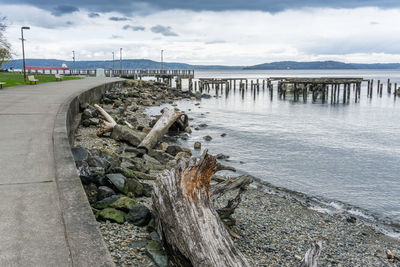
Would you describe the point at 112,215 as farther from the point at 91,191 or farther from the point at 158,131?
the point at 158,131

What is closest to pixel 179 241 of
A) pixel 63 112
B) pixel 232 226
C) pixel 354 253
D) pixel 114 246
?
pixel 114 246

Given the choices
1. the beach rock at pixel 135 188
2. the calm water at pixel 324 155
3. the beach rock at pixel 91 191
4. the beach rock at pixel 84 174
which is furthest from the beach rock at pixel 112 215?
the calm water at pixel 324 155

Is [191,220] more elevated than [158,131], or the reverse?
[191,220]

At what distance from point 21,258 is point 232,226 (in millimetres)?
4264

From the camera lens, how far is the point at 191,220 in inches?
181

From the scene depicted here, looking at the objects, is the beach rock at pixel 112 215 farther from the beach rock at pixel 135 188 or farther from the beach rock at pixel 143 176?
the beach rock at pixel 143 176

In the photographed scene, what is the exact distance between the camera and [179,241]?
4480mm

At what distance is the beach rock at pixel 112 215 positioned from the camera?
5.41 meters

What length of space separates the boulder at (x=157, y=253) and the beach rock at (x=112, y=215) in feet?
2.49

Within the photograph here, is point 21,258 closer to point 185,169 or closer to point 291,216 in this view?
point 185,169

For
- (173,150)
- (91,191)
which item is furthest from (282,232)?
(173,150)

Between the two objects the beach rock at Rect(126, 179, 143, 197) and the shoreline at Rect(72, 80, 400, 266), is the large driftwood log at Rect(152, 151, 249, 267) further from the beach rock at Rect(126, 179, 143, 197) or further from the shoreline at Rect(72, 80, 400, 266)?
the beach rock at Rect(126, 179, 143, 197)

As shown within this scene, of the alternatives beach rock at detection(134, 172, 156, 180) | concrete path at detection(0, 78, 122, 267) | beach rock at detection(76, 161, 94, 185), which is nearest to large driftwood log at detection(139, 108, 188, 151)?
beach rock at detection(134, 172, 156, 180)

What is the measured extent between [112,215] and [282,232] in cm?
377
